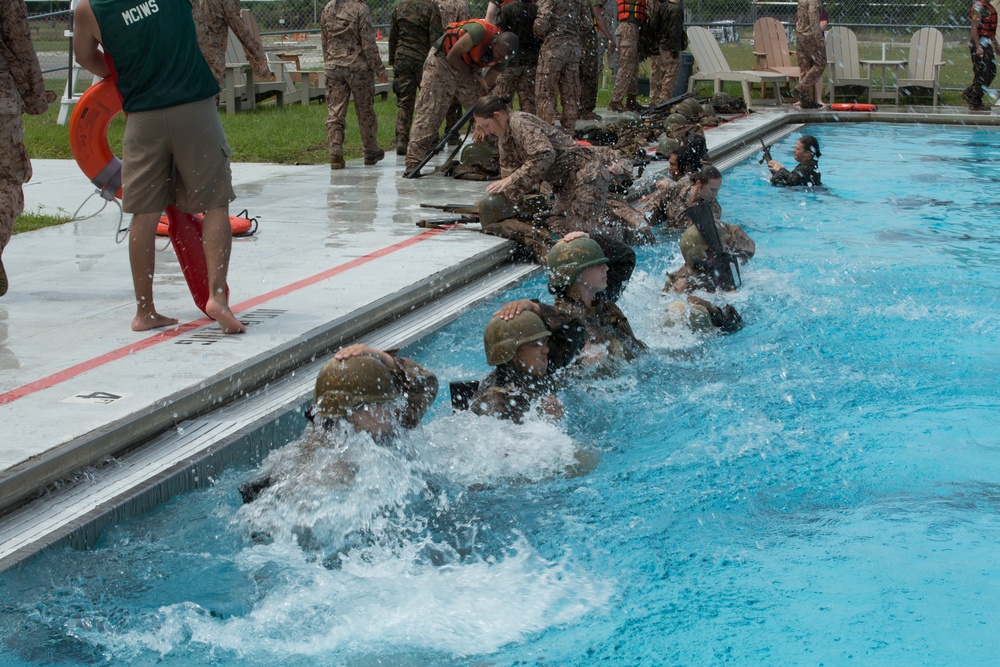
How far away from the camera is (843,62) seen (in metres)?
22.6

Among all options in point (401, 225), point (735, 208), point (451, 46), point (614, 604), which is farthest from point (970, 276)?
point (614, 604)

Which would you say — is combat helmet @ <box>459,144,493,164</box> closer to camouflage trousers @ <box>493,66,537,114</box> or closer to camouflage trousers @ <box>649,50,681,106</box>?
camouflage trousers @ <box>493,66,537,114</box>

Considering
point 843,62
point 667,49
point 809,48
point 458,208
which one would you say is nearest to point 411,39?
point 458,208

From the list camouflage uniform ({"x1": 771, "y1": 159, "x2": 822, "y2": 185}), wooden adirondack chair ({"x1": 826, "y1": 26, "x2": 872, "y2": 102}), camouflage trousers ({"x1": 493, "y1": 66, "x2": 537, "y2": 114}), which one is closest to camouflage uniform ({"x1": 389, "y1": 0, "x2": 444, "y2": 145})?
camouflage trousers ({"x1": 493, "y1": 66, "x2": 537, "y2": 114})

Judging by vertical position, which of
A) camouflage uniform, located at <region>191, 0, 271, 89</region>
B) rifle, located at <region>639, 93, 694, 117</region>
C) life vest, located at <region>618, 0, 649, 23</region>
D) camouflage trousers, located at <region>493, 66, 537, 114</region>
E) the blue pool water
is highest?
life vest, located at <region>618, 0, 649, 23</region>

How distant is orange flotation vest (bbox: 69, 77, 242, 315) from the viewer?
21.9ft

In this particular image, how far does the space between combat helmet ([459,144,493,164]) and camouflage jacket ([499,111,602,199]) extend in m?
3.15

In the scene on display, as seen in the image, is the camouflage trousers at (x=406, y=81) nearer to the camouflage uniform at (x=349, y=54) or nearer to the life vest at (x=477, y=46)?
the camouflage uniform at (x=349, y=54)

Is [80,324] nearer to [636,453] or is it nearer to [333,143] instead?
[636,453]

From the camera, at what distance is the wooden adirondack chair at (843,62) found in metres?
22.2

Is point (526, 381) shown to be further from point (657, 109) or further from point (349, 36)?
point (657, 109)

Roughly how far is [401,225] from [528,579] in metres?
5.99

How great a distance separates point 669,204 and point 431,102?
3.61 metres

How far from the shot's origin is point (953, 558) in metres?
4.69
